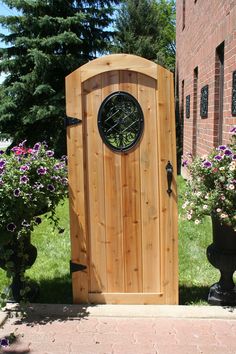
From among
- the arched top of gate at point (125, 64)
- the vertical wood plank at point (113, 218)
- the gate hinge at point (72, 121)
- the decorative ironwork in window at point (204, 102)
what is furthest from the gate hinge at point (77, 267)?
the decorative ironwork in window at point (204, 102)

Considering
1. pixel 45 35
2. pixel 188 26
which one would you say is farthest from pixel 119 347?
pixel 45 35

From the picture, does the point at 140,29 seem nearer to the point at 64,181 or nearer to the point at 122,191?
the point at 64,181

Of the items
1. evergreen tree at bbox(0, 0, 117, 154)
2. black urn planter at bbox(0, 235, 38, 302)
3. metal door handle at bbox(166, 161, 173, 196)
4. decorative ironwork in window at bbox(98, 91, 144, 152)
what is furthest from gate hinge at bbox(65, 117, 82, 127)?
evergreen tree at bbox(0, 0, 117, 154)

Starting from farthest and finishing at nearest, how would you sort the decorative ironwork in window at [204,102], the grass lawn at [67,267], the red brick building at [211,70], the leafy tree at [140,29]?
the leafy tree at [140,29] → the decorative ironwork in window at [204,102] → the red brick building at [211,70] → the grass lawn at [67,267]

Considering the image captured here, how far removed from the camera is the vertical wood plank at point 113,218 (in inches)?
154

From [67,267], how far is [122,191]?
172 cm

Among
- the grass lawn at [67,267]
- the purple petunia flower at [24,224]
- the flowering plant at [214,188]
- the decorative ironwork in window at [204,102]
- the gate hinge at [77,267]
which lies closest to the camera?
the flowering plant at [214,188]

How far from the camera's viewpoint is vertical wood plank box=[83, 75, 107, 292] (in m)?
3.86

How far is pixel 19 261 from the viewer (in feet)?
13.0

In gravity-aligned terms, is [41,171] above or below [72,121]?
below

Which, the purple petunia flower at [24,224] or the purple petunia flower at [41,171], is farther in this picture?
the purple petunia flower at [41,171]

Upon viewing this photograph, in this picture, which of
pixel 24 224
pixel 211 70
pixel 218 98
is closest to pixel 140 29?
pixel 211 70

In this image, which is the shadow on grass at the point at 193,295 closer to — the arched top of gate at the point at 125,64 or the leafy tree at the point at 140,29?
the arched top of gate at the point at 125,64

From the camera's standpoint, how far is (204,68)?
28.7 feet
